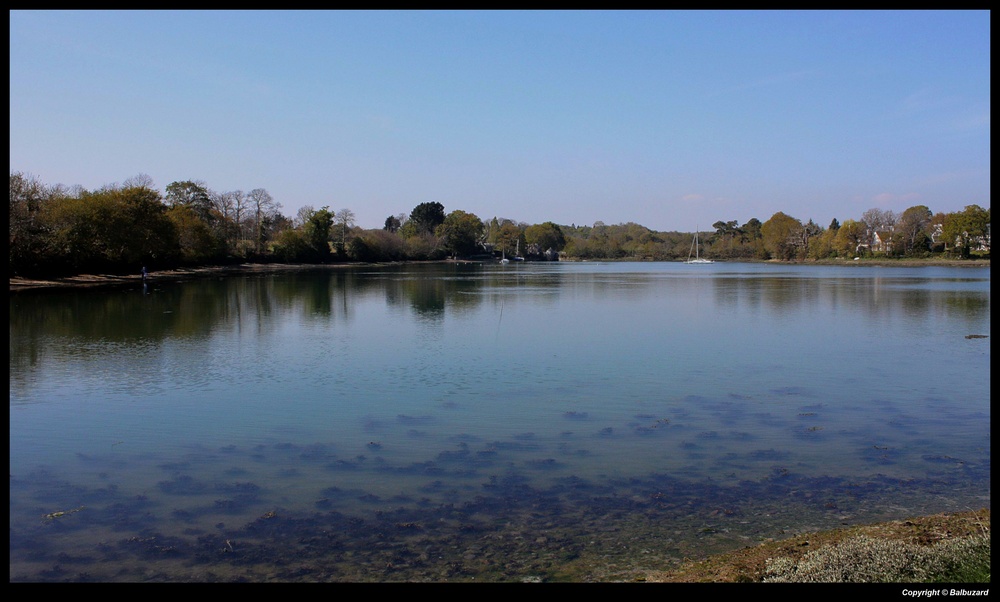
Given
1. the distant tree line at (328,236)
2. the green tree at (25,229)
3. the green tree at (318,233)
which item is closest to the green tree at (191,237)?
the distant tree line at (328,236)

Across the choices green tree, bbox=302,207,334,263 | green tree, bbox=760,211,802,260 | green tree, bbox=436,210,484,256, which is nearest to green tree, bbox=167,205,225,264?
green tree, bbox=302,207,334,263

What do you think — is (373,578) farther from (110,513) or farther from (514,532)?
(110,513)

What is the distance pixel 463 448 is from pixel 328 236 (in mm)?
95900

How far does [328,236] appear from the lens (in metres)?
101

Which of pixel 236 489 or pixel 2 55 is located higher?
pixel 2 55

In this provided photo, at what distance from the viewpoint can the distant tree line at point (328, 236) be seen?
42125 mm

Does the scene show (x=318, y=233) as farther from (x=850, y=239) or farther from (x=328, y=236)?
(x=850, y=239)

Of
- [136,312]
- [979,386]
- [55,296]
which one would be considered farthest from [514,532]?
[55,296]

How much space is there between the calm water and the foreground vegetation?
0.46 m

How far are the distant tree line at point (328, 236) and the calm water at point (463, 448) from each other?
2715 cm

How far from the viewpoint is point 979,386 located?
12.7 meters

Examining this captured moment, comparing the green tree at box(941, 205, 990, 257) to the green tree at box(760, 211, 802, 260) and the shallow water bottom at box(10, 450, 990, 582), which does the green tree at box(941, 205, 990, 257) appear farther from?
the shallow water bottom at box(10, 450, 990, 582)

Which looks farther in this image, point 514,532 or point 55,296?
point 55,296
